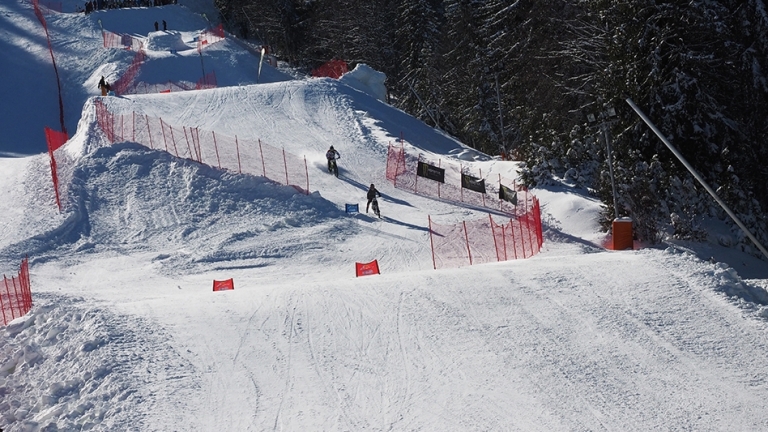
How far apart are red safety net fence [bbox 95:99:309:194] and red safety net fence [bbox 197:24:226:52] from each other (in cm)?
2017

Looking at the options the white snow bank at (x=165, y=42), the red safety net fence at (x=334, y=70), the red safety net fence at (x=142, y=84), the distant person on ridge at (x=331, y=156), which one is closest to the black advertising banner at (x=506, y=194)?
the distant person on ridge at (x=331, y=156)

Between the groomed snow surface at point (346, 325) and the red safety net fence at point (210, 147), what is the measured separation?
2403 millimetres

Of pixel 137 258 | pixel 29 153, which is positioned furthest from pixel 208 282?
pixel 29 153

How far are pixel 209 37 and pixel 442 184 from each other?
3239 cm

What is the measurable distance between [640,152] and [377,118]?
1763 centimetres

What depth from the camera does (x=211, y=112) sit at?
39.9 metres

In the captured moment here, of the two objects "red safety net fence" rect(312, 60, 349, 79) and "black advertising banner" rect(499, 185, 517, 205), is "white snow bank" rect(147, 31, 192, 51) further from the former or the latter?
"black advertising banner" rect(499, 185, 517, 205)

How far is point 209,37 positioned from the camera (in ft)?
191

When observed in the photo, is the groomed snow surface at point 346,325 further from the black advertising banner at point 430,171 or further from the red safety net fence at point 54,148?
the black advertising banner at point 430,171

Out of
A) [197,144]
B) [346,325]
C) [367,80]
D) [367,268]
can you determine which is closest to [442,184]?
[197,144]

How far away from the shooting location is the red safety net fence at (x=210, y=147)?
3125 cm

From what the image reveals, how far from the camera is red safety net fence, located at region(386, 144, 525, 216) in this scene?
1162 inches

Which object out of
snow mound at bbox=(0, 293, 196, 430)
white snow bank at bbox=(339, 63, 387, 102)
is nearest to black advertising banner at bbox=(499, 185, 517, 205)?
snow mound at bbox=(0, 293, 196, 430)

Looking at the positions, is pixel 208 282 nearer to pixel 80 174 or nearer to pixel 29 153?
pixel 80 174
